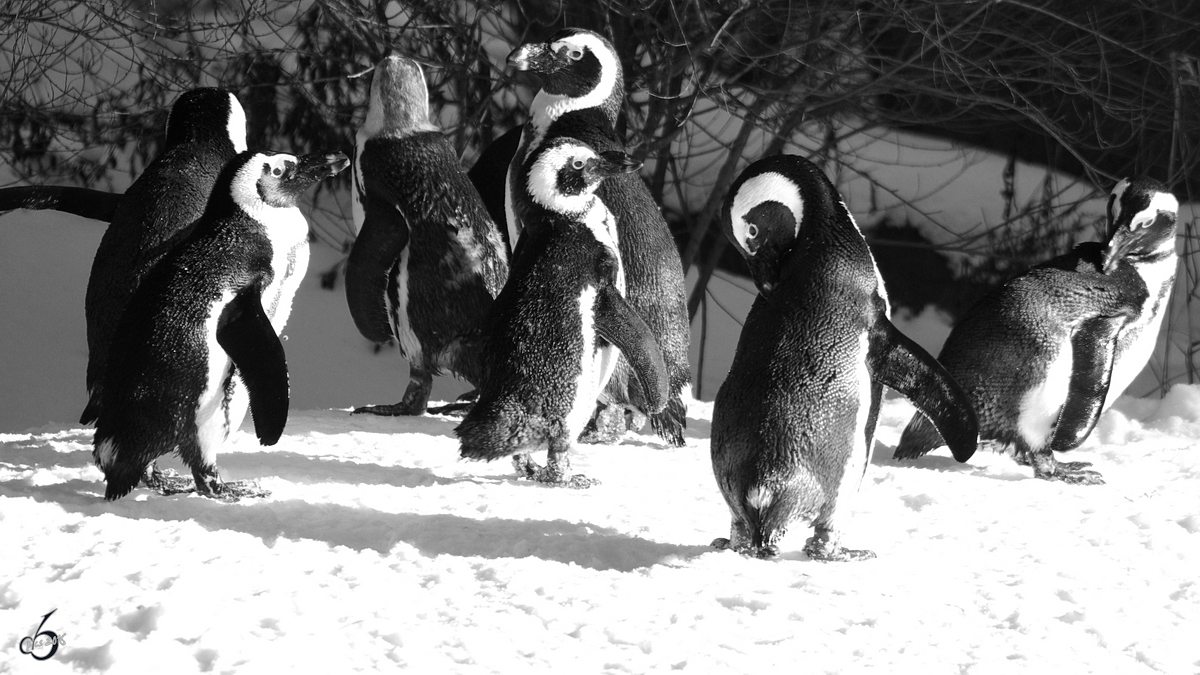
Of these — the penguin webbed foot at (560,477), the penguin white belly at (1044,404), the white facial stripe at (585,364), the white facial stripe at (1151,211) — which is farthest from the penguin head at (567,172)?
the white facial stripe at (1151,211)

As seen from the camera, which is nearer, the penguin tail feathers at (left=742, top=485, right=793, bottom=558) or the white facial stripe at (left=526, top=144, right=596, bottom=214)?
the penguin tail feathers at (left=742, top=485, right=793, bottom=558)

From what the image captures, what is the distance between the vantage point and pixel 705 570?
2400 millimetres

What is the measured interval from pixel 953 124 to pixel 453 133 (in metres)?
2.69

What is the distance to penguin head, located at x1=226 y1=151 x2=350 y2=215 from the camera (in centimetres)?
300

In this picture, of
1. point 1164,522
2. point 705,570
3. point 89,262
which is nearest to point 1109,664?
point 705,570

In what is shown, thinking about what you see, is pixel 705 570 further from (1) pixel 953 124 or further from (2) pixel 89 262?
(2) pixel 89 262

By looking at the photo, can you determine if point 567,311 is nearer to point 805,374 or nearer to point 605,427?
point 805,374

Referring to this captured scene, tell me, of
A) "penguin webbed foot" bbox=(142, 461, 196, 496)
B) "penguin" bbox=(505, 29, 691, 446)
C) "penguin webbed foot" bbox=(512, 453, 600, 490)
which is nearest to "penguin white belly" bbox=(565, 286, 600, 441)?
"penguin webbed foot" bbox=(512, 453, 600, 490)

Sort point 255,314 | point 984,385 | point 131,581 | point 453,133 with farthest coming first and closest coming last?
point 453,133 → point 984,385 → point 255,314 → point 131,581

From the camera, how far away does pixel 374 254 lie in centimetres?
372

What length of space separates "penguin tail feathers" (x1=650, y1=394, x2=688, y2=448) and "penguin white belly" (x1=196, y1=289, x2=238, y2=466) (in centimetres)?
120

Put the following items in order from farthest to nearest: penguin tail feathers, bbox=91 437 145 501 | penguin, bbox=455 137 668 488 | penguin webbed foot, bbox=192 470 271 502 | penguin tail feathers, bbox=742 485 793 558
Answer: penguin, bbox=455 137 668 488, penguin webbed foot, bbox=192 470 271 502, penguin tail feathers, bbox=91 437 145 501, penguin tail feathers, bbox=742 485 793 558

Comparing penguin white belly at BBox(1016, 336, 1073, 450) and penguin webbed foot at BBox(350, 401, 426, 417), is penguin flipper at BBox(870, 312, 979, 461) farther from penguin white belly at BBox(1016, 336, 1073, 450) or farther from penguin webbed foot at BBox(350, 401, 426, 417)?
penguin webbed foot at BBox(350, 401, 426, 417)

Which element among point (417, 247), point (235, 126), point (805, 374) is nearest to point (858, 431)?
point (805, 374)
